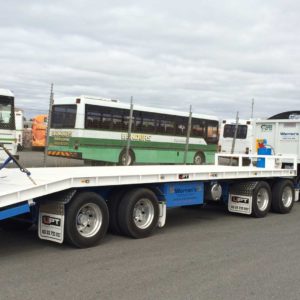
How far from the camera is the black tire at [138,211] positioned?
7.77m

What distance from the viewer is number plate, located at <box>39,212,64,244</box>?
6.85 metres

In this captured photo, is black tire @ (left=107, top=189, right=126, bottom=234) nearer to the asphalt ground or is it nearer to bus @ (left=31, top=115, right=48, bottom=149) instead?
the asphalt ground

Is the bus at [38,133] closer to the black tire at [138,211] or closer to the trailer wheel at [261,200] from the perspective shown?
the trailer wheel at [261,200]

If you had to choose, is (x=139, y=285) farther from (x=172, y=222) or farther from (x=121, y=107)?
(x=121, y=107)

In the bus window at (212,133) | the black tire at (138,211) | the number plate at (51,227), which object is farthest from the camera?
the bus window at (212,133)

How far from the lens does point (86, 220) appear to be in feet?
23.9

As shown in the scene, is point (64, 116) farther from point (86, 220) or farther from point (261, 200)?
point (86, 220)

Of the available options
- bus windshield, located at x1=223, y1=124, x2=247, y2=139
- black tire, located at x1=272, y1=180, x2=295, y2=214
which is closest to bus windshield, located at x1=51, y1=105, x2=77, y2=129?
black tire, located at x1=272, y1=180, x2=295, y2=214

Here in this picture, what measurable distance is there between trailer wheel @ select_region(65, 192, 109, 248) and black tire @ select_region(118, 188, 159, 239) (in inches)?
16.1

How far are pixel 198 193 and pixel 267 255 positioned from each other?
2610 mm

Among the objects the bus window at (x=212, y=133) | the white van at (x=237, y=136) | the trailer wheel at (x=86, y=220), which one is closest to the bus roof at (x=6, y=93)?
the trailer wheel at (x=86, y=220)

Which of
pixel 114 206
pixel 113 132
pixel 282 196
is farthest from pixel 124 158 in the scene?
pixel 114 206

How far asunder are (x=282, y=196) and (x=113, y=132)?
11183mm

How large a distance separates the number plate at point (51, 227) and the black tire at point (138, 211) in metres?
1.24
